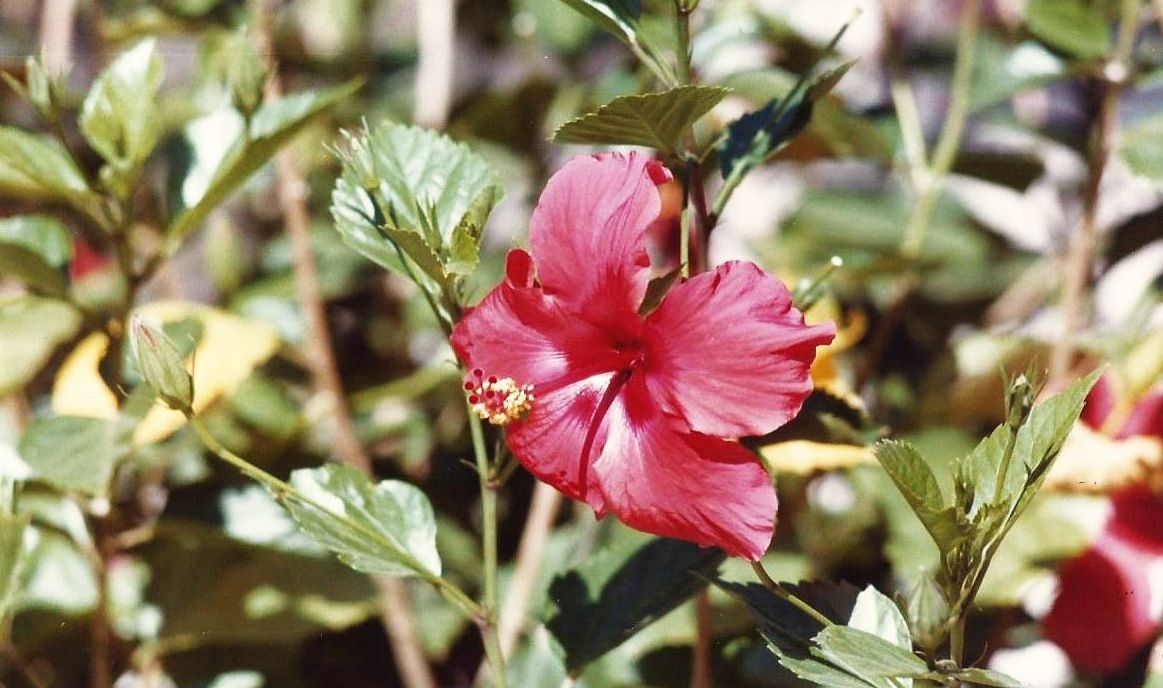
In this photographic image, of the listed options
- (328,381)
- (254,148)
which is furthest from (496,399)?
(328,381)

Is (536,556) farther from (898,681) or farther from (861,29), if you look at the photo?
(861,29)

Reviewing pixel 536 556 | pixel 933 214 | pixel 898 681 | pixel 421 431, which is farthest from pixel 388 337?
pixel 898 681

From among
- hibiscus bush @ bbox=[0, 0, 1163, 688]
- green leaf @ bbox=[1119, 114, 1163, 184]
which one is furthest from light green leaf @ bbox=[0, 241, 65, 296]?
green leaf @ bbox=[1119, 114, 1163, 184]

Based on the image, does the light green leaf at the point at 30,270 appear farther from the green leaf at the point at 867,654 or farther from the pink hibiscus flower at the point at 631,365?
the green leaf at the point at 867,654

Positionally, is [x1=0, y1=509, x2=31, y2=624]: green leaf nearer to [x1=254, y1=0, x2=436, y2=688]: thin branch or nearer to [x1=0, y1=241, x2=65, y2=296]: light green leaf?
[x1=0, y1=241, x2=65, y2=296]: light green leaf

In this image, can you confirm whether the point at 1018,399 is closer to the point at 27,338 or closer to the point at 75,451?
the point at 75,451
